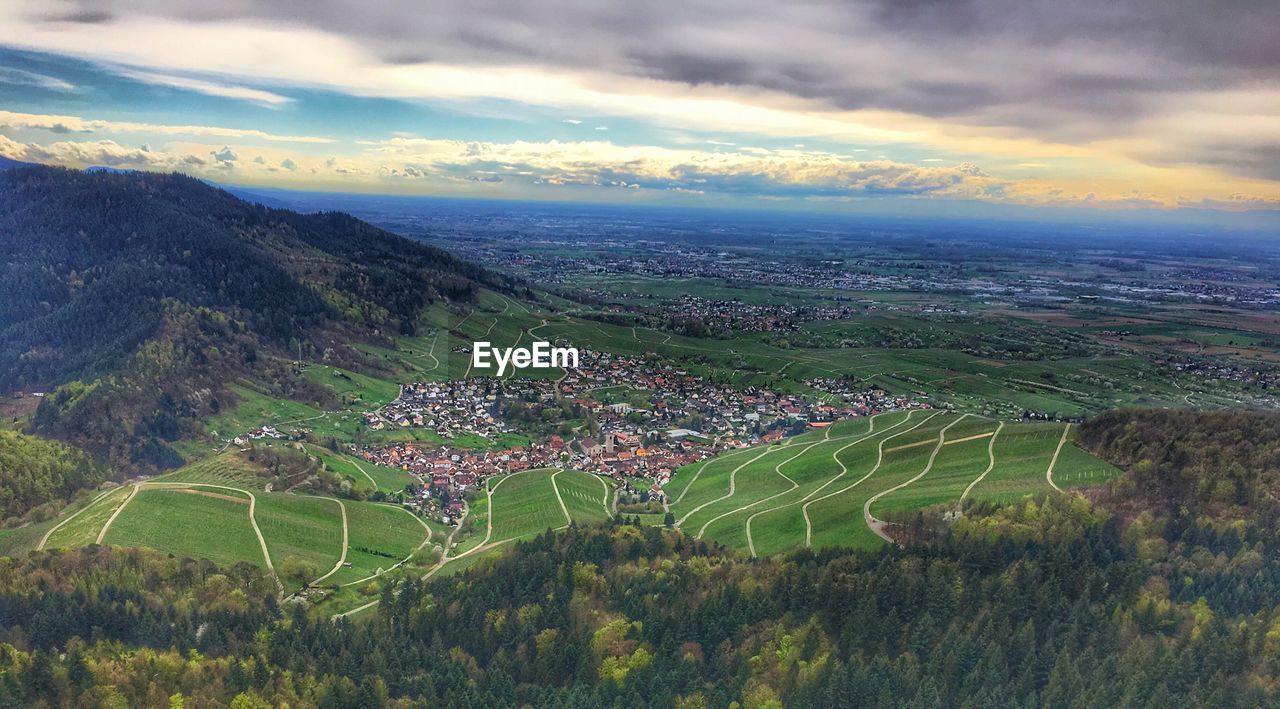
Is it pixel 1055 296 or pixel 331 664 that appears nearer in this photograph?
pixel 331 664

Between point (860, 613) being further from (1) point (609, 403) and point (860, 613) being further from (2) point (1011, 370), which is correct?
(2) point (1011, 370)

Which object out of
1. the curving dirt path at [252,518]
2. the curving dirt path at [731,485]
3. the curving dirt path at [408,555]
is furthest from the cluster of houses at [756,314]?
the curving dirt path at [252,518]

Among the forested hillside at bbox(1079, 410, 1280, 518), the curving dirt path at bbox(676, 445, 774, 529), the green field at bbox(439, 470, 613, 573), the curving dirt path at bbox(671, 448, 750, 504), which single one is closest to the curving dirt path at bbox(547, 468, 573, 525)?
the green field at bbox(439, 470, 613, 573)

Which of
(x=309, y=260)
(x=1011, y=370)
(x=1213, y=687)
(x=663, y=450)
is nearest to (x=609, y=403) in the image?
(x=663, y=450)

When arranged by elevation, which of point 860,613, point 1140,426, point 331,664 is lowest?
point 331,664

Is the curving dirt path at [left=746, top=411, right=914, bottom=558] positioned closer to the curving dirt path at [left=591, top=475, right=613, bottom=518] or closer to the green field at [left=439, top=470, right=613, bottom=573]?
the curving dirt path at [left=591, top=475, right=613, bottom=518]

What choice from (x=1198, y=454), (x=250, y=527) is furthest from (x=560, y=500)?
(x=1198, y=454)
